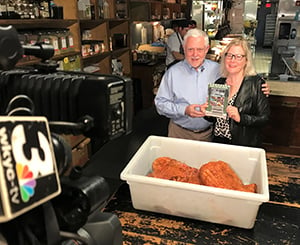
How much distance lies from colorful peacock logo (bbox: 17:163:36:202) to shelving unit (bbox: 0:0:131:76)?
1.96m

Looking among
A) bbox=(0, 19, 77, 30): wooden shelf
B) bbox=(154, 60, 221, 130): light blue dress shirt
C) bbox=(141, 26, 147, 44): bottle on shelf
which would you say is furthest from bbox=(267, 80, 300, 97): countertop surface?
bbox=(141, 26, 147, 44): bottle on shelf

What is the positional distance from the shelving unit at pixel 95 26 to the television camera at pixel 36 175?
70.7 inches

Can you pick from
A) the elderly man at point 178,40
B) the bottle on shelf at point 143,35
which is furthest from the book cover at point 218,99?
the bottle on shelf at point 143,35

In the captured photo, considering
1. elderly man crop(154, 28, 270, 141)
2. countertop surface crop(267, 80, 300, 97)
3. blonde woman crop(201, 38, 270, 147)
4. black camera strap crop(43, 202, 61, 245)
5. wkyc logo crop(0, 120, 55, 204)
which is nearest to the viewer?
wkyc logo crop(0, 120, 55, 204)

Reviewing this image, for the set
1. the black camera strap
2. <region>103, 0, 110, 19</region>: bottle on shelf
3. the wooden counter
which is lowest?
the wooden counter

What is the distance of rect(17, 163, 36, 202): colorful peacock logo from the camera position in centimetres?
41

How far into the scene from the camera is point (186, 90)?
2.18 meters

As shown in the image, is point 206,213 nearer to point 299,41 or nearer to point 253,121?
point 253,121

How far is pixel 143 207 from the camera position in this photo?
130 cm

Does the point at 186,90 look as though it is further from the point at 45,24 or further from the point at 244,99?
the point at 45,24

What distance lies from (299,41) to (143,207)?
5.58 metres

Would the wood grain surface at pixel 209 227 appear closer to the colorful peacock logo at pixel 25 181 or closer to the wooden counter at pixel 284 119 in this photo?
the colorful peacock logo at pixel 25 181

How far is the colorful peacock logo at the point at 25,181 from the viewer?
1.34 ft

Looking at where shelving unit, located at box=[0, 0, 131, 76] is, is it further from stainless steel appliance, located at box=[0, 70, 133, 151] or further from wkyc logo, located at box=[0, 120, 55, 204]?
wkyc logo, located at box=[0, 120, 55, 204]
